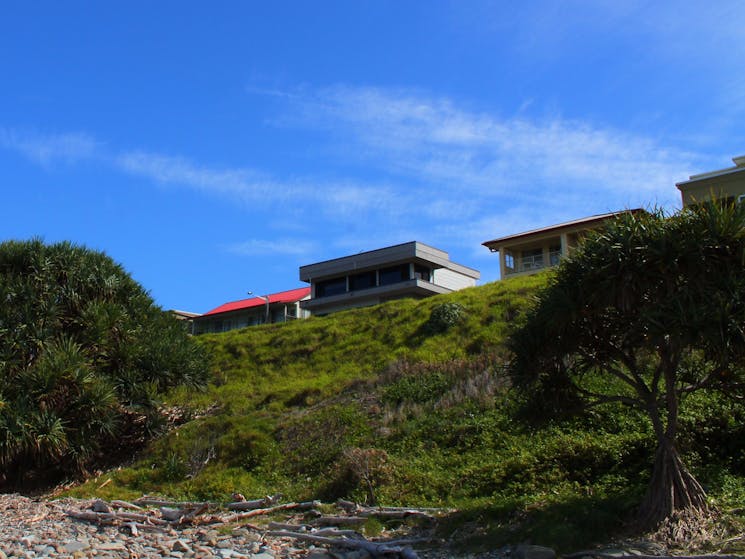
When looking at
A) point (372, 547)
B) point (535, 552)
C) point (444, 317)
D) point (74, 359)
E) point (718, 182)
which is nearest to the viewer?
point (535, 552)

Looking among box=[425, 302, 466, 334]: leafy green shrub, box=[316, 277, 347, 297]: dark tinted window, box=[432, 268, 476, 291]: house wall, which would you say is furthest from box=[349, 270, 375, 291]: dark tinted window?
box=[425, 302, 466, 334]: leafy green shrub

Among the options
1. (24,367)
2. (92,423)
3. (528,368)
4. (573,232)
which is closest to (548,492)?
(528,368)

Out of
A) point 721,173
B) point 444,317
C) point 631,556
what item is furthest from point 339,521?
point 721,173

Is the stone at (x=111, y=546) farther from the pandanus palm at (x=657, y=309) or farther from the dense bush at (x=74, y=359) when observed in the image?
the dense bush at (x=74, y=359)

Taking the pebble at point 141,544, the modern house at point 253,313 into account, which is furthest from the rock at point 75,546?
the modern house at point 253,313

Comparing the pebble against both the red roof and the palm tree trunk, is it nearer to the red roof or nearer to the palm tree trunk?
the palm tree trunk

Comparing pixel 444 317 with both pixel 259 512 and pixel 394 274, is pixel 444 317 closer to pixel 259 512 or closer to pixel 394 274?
pixel 259 512

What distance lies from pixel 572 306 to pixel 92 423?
13.2 metres

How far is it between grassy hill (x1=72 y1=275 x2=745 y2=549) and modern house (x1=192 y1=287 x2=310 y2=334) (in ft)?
87.4

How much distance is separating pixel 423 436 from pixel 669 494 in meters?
7.57

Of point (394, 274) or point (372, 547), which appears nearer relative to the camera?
point (372, 547)

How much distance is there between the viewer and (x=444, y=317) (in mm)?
26094

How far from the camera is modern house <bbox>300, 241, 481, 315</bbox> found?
5078 centimetres

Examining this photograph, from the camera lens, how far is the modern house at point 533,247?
4247cm
